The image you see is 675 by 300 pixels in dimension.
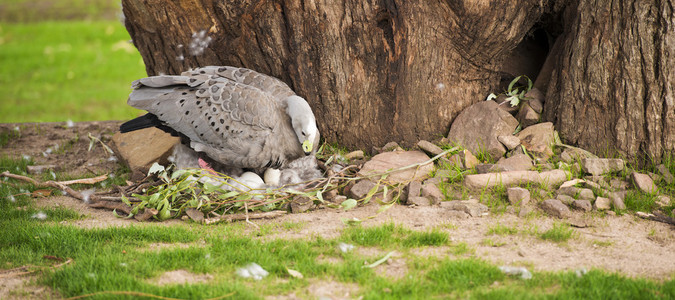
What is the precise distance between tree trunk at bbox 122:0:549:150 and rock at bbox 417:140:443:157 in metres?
0.26

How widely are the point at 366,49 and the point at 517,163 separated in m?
1.79

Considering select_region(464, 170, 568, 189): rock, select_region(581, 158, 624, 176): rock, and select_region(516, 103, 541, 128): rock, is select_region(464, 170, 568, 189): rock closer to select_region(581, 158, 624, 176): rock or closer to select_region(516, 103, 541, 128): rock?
select_region(581, 158, 624, 176): rock

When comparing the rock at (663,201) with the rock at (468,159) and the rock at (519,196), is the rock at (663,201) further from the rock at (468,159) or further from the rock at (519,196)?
the rock at (468,159)

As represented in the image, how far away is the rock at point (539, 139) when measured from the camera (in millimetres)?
5332

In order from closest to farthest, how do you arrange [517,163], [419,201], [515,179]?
[419,201]
[515,179]
[517,163]

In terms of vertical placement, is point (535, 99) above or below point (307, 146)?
above

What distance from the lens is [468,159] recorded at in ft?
17.8

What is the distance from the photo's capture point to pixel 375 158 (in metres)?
5.61

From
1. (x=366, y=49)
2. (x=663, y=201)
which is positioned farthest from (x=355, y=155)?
(x=663, y=201)

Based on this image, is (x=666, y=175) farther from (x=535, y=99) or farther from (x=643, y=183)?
(x=535, y=99)

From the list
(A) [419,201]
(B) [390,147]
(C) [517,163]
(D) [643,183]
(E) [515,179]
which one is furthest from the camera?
(B) [390,147]

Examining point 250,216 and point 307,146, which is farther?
point 307,146

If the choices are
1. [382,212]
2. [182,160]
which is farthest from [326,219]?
[182,160]

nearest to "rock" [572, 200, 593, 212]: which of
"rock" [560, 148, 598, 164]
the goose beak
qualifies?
"rock" [560, 148, 598, 164]
